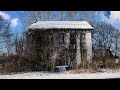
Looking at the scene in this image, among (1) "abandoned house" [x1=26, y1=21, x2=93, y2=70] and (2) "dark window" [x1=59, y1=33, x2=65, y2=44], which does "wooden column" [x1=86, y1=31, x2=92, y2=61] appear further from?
(2) "dark window" [x1=59, y1=33, x2=65, y2=44]

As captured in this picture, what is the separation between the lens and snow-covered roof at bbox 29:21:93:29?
16.3 metres

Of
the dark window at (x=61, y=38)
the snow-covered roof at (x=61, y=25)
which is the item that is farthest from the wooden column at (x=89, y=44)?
the dark window at (x=61, y=38)

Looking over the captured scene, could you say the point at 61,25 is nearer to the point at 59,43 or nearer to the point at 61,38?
the point at 61,38

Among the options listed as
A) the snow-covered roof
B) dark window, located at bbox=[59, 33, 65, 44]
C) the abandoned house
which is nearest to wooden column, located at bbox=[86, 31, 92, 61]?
the abandoned house

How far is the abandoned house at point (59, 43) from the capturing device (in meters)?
15.2

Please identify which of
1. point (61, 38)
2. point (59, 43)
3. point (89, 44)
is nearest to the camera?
point (59, 43)

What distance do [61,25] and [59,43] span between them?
1277 millimetres

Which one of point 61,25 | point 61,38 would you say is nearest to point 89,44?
point 61,38

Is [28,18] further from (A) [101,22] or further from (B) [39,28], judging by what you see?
(A) [101,22]

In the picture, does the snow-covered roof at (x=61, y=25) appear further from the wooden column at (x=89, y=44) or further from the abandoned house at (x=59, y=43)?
the wooden column at (x=89, y=44)

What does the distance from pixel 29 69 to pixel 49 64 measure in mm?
1229

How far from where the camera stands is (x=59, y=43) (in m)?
16.2
